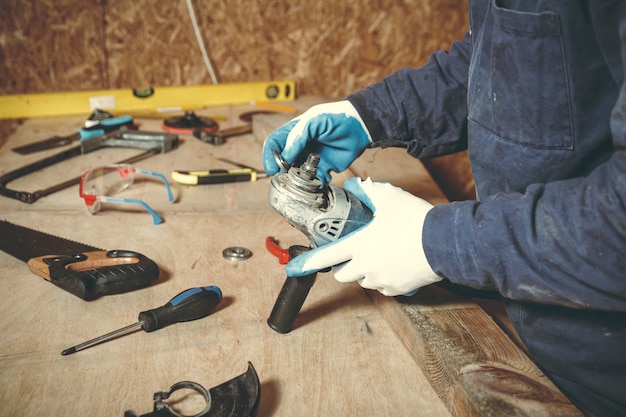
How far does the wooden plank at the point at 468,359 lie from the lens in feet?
2.61

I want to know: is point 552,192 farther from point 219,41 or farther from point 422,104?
point 219,41

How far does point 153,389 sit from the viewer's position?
84 cm

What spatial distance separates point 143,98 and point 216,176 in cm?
88

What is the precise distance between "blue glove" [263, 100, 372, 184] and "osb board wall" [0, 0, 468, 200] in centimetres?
133

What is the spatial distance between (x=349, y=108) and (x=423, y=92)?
0.63 feet

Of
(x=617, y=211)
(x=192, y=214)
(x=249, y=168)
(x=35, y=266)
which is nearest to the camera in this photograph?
(x=617, y=211)

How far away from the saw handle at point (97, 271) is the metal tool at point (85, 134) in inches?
32.7

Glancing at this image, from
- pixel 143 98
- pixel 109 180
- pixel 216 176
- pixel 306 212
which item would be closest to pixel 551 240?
pixel 306 212

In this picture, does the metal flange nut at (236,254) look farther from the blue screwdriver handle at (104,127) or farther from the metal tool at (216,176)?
the blue screwdriver handle at (104,127)

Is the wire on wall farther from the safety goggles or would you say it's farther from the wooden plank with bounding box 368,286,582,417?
the wooden plank with bounding box 368,286,582,417

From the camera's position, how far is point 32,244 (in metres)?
1.19

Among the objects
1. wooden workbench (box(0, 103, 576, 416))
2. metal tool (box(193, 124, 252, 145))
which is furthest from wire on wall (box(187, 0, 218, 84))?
wooden workbench (box(0, 103, 576, 416))

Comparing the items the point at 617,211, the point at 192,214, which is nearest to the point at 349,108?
the point at 192,214

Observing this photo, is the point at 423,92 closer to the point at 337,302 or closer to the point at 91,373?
the point at 337,302
